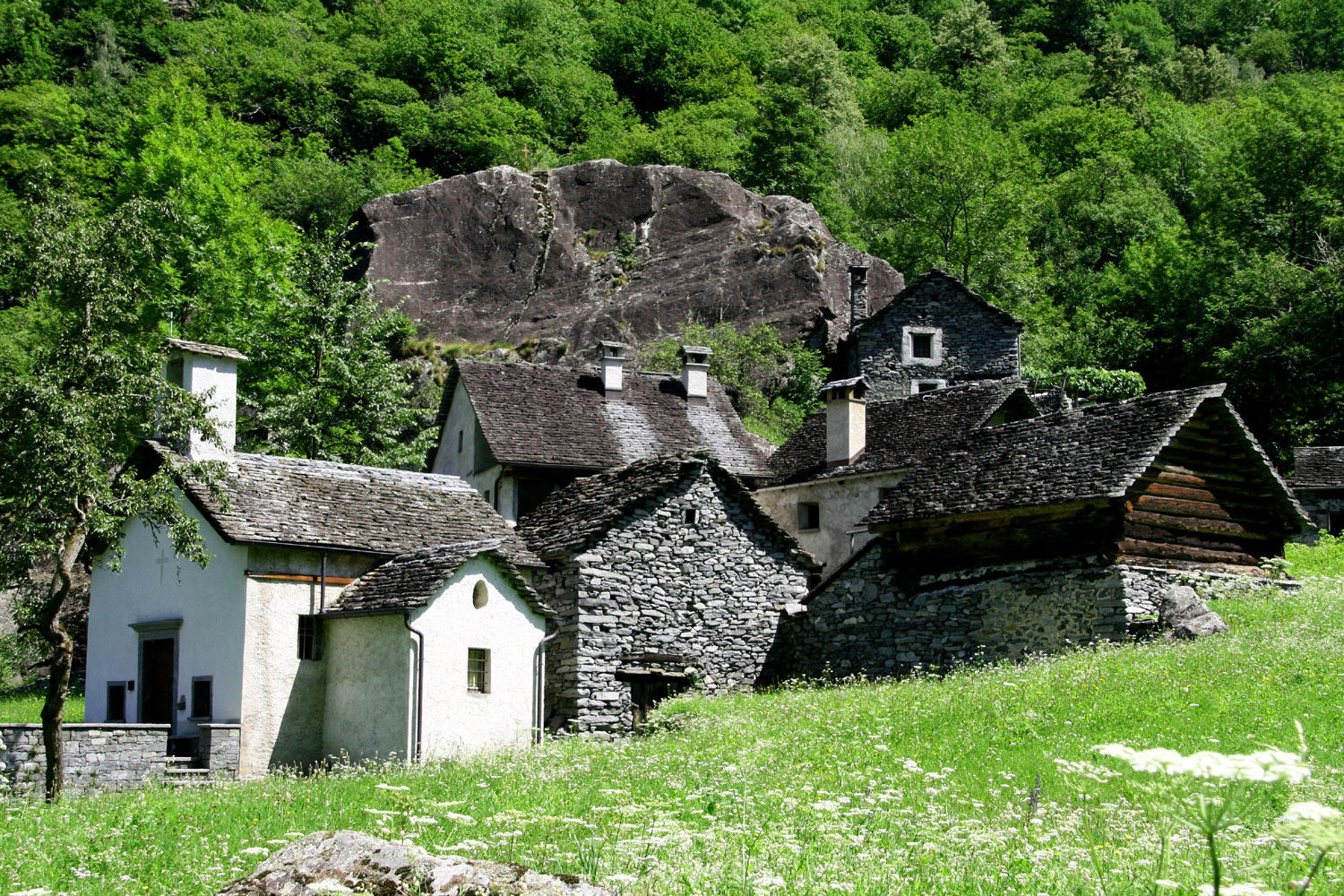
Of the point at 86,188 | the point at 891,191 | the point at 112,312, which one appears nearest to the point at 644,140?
the point at 891,191

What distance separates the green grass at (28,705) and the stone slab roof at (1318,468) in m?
37.7

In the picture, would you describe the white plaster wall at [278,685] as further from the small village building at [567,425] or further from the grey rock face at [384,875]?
the grey rock face at [384,875]

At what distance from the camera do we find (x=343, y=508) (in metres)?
24.7

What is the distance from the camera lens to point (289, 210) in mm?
59500

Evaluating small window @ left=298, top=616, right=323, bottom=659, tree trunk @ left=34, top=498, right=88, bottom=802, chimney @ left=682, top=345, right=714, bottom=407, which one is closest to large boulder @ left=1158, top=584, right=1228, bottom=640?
small window @ left=298, top=616, right=323, bottom=659

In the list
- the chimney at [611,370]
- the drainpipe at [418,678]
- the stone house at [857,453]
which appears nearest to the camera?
the drainpipe at [418,678]

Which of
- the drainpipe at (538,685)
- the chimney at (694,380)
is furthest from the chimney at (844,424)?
the drainpipe at (538,685)

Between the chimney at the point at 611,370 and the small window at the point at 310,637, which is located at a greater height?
the chimney at the point at 611,370

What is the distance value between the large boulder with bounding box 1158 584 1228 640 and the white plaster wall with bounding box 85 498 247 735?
17.1 metres

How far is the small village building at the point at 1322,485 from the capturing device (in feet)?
135

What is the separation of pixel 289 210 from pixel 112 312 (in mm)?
43670

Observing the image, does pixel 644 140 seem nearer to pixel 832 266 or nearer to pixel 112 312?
pixel 832 266

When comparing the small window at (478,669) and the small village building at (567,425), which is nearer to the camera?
the small window at (478,669)

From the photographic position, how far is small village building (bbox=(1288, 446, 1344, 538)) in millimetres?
41125
